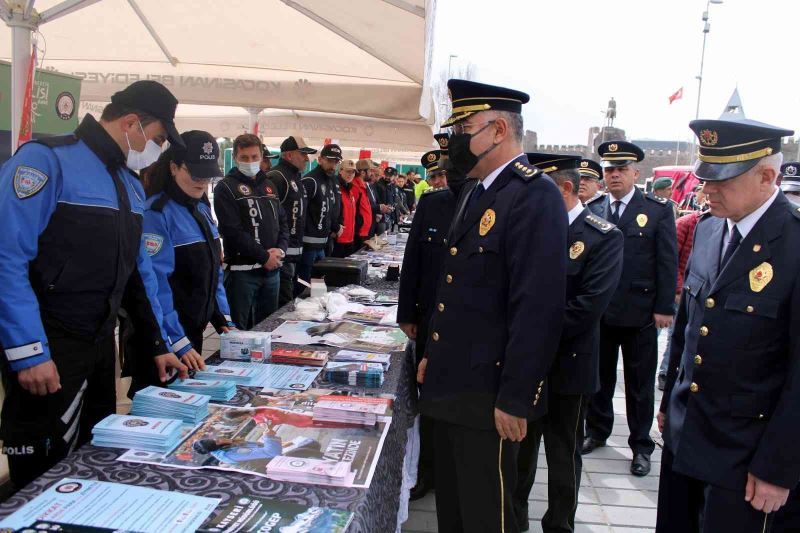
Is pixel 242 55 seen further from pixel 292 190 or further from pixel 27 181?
pixel 27 181

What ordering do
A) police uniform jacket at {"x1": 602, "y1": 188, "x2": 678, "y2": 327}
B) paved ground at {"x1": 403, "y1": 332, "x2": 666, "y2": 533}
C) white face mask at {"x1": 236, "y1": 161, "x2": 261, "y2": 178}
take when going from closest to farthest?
paved ground at {"x1": 403, "y1": 332, "x2": 666, "y2": 533} < police uniform jacket at {"x1": 602, "y1": 188, "x2": 678, "y2": 327} < white face mask at {"x1": 236, "y1": 161, "x2": 261, "y2": 178}

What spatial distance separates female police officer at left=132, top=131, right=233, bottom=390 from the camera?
2.55m

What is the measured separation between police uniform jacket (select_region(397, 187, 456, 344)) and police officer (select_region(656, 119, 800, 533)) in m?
1.44

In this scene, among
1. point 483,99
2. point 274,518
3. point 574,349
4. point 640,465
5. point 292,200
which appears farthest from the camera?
point 292,200

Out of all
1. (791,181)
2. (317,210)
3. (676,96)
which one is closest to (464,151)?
(791,181)

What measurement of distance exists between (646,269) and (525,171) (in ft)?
7.35

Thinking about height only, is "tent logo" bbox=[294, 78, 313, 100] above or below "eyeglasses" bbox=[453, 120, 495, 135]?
above

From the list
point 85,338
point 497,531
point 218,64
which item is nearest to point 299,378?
point 85,338

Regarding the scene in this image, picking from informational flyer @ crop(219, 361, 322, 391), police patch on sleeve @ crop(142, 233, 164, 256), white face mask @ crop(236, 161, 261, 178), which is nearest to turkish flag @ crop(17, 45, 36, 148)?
police patch on sleeve @ crop(142, 233, 164, 256)

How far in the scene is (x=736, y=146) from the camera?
1.72 meters

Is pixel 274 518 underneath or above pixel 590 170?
underneath

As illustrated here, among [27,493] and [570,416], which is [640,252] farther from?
[27,493]

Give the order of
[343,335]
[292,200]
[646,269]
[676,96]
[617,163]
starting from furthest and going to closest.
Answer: [676,96] → [292,200] → [617,163] → [646,269] → [343,335]

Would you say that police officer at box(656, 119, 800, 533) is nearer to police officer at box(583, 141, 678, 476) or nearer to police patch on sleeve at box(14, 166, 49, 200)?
police officer at box(583, 141, 678, 476)
